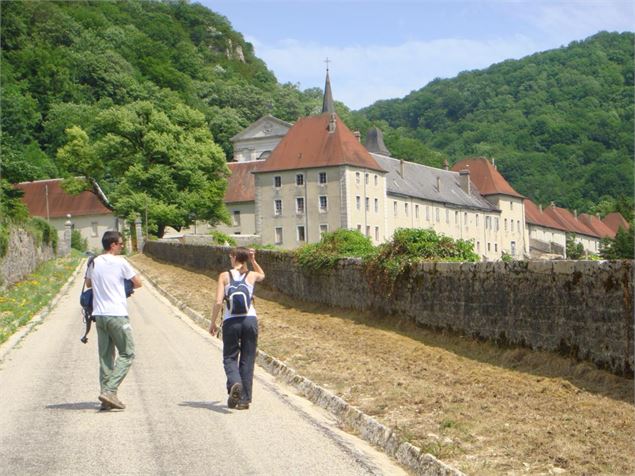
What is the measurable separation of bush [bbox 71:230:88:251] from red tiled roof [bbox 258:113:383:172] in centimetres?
1970

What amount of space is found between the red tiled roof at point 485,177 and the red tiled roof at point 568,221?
16.9m

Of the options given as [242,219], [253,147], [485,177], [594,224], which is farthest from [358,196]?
[594,224]

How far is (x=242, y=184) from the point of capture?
107m

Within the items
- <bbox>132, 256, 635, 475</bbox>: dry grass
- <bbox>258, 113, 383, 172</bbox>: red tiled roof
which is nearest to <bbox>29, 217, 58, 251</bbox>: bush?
<bbox>132, 256, 635, 475</bbox>: dry grass

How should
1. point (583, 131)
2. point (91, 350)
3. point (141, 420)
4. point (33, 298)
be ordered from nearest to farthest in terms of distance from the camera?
1. point (141, 420)
2. point (91, 350)
3. point (33, 298)
4. point (583, 131)

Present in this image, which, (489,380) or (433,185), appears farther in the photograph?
(433,185)

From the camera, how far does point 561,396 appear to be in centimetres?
1129

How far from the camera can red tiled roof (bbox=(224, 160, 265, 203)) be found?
345 ft

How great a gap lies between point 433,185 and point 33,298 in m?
81.8

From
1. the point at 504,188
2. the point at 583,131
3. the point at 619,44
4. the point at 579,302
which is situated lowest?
the point at 579,302

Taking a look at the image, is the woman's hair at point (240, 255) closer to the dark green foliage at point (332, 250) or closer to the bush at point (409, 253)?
the bush at point (409, 253)

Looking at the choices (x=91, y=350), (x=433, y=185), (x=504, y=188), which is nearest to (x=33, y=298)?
(x=91, y=350)

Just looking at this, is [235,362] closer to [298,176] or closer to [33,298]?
[33,298]

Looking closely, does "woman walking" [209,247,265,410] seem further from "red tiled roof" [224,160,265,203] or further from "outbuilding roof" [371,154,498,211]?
"red tiled roof" [224,160,265,203]
